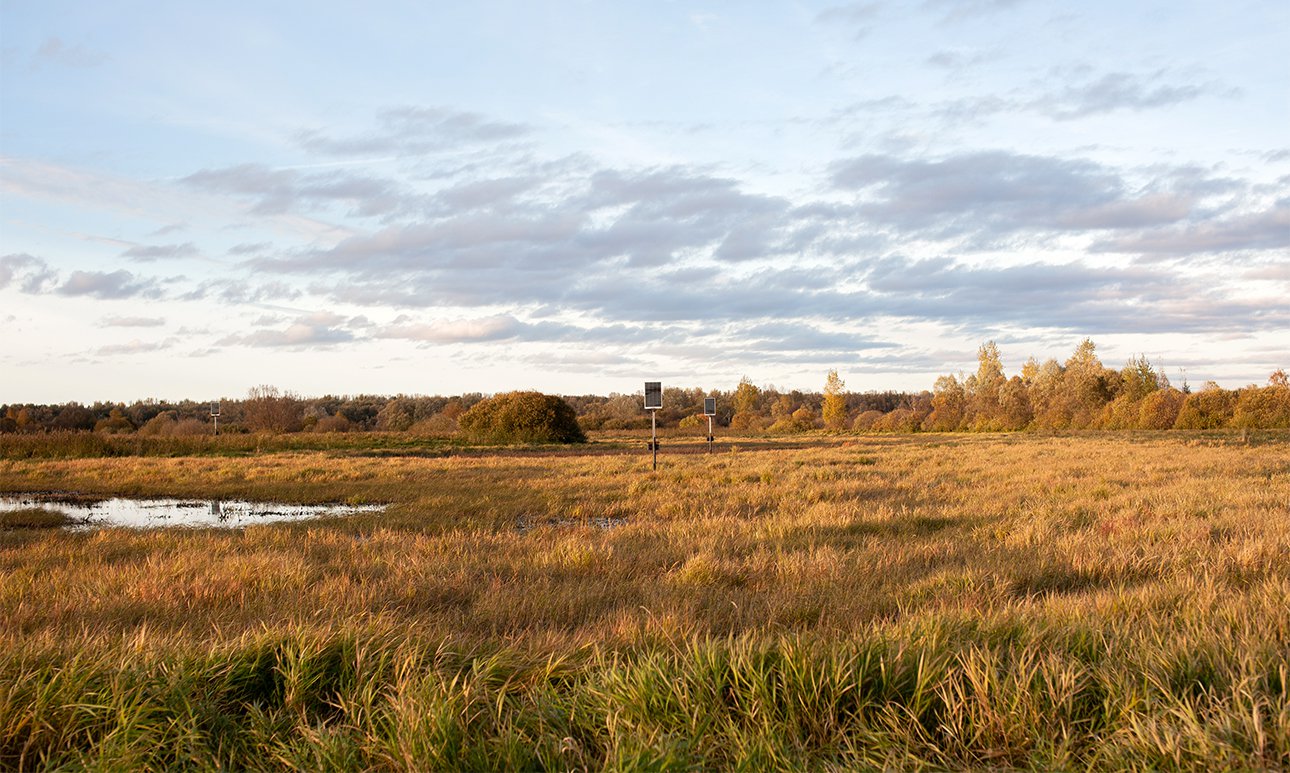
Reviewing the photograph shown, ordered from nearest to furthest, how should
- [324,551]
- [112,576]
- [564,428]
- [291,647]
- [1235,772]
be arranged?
[1235,772] < [291,647] < [112,576] < [324,551] < [564,428]

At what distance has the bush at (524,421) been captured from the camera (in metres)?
45.6

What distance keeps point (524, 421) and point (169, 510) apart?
30.4 m

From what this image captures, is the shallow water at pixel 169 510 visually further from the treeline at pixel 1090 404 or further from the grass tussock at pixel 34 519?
the treeline at pixel 1090 404

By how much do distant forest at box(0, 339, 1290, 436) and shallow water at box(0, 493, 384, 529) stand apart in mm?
35704

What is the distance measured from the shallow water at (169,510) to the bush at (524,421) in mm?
27177

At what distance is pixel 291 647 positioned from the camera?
4020 mm

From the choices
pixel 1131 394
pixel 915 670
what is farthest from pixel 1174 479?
pixel 1131 394

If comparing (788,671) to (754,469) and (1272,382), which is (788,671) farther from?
(1272,382)

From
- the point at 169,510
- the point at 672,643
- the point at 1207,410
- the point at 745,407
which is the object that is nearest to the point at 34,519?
the point at 169,510

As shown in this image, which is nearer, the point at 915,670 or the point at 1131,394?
→ the point at 915,670

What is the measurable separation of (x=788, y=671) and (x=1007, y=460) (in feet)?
73.5

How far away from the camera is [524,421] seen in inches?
1818

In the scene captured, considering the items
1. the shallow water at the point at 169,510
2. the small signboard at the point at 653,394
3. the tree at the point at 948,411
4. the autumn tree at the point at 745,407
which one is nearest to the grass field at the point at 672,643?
the shallow water at the point at 169,510

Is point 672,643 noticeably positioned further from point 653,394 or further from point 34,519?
point 653,394
